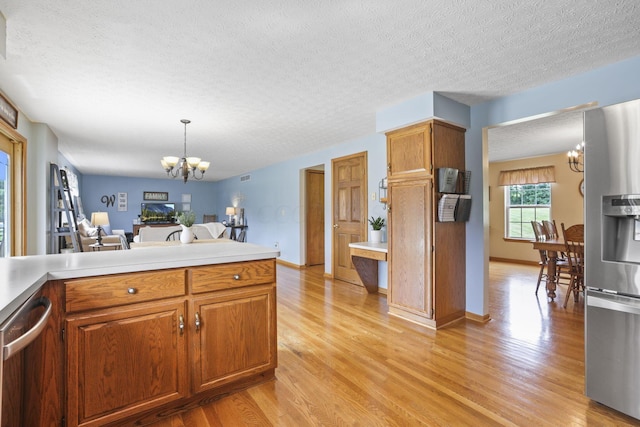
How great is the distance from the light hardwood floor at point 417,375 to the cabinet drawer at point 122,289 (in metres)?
0.72

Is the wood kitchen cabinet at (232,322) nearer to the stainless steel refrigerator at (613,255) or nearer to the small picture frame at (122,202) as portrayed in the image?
the stainless steel refrigerator at (613,255)

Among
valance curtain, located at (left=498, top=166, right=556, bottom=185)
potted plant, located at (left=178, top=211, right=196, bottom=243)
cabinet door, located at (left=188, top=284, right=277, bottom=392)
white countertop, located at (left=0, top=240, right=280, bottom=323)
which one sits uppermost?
valance curtain, located at (left=498, top=166, right=556, bottom=185)

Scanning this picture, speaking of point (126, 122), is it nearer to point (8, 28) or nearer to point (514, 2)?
point (8, 28)

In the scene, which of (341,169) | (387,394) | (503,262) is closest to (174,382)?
(387,394)

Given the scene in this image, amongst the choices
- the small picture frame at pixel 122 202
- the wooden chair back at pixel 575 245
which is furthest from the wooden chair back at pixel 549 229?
the small picture frame at pixel 122 202

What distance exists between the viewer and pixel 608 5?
1.74 meters

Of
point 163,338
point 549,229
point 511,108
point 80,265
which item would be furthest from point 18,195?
point 549,229

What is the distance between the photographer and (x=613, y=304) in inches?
68.9

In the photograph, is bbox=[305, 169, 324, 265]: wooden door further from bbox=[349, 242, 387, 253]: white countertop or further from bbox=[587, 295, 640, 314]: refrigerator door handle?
bbox=[587, 295, 640, 314]: refrigerator door handle

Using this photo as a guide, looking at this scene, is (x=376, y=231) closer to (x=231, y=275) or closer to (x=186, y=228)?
(x=186, y=228)

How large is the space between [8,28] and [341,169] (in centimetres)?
410

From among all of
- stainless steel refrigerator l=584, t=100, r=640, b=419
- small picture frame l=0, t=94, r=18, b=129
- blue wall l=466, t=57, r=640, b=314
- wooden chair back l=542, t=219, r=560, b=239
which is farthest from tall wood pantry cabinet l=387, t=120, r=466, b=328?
small picture frame l=0, t=94, r=18, b=129

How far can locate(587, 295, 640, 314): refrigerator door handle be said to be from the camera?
1677mm

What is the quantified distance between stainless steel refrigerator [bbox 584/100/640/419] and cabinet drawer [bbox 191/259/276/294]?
1.98 m
